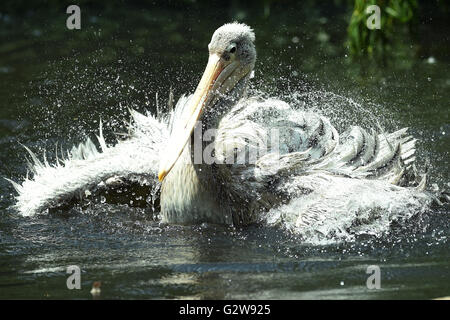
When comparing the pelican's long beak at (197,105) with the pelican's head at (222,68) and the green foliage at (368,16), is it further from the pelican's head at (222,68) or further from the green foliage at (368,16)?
the green foliage at (368,16)

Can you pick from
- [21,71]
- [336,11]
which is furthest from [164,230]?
[336,11]

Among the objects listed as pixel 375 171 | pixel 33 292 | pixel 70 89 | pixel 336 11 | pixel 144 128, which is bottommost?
pixel 33 292

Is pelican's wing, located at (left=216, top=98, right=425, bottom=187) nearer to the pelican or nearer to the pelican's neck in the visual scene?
the pelican

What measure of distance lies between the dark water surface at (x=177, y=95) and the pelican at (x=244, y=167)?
168mm

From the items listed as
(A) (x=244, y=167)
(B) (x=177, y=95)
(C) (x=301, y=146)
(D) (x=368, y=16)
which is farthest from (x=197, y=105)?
(D) (x=368, y=16)

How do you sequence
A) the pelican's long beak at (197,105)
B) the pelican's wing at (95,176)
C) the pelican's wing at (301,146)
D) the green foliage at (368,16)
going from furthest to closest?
the green foliage at (368,16) → the pelican's wing at (95,176) → the pelican's wing at (301,146) → the pelican's long beak at (197,105)

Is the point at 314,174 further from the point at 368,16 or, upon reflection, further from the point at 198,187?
the point at 368,16

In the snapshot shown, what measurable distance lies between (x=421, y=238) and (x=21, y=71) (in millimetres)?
5286

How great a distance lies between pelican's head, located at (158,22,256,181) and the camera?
17.7ft

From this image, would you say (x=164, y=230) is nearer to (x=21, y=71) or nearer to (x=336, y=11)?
(x=21, y=71)

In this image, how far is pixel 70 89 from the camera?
8352 millimetres

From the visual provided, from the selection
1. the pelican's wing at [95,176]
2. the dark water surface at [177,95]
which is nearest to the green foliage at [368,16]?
the dark water surface at [177,95]

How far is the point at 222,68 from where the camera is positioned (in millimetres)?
5531

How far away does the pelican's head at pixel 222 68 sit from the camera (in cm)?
538
